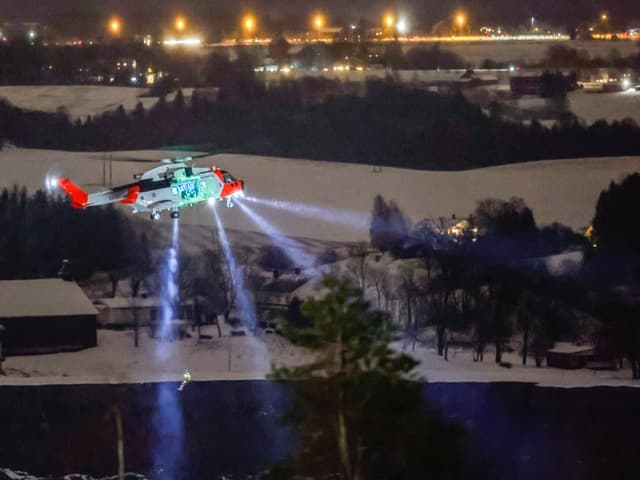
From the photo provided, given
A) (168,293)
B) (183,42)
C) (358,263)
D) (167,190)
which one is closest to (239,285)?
(168,293)

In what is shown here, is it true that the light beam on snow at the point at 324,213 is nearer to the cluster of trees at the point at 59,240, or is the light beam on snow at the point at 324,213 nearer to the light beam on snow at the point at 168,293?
the light beam on snow at the point at 168,293

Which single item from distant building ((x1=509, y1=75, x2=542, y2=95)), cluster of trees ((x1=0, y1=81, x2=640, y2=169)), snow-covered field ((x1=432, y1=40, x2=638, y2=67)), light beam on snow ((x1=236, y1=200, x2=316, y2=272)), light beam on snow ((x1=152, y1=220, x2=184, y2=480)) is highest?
snow-covered field ((x1=432, y1=40, x2=638, y2=67))

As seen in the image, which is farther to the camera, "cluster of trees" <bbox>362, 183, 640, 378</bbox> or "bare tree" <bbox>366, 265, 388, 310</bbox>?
"bare tree" <bbox>366, 265, 388, 310</bbox>

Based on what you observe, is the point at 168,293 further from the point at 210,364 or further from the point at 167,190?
the point at 167,190

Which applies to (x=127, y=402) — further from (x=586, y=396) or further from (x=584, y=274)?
(x=584, y=274)

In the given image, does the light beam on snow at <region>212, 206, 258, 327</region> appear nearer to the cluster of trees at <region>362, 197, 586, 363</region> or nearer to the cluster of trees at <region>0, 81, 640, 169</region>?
the cluster of trees at <region>362, 197, 586, 363</region>

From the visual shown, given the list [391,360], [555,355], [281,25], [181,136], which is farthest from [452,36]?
[391,360]

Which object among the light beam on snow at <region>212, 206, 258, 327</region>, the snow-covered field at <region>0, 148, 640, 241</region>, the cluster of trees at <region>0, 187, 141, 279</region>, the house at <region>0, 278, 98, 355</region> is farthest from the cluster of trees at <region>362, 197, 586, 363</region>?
the house at <region>0, 278, 98, 355</region>

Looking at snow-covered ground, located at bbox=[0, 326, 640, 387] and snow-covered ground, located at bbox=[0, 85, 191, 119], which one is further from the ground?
snow-covered ground, located at bbox=[0, 85, 191, 119]
